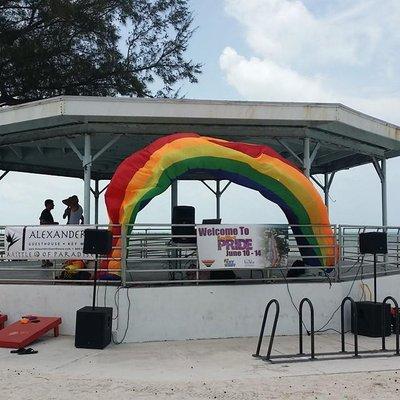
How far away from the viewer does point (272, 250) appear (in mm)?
9414

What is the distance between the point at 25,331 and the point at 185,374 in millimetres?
Answer: 3115

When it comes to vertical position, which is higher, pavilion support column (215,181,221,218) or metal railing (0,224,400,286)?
pavilion support column (215,181,221,218)

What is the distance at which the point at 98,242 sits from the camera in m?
8.24

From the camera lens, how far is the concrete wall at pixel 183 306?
8820 millimetres

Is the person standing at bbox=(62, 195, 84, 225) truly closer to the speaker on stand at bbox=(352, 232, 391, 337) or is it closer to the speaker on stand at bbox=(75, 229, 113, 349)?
the speaker on stand at bbox=(75, 229, 113, 349)

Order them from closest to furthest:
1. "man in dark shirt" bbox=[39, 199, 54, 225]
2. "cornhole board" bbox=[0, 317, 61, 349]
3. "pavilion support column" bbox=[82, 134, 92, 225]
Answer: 1. "cornhole board" bbox=[0, 317, 61, 349]
2. "pavilion support column" bbox=[82, 134, 92, 225]
3. "man in dark shirt" bbox=[39, 199, 54, 225]

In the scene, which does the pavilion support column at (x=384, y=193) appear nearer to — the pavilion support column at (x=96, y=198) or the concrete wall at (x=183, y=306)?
the concrete wall at (x=183, y=306)

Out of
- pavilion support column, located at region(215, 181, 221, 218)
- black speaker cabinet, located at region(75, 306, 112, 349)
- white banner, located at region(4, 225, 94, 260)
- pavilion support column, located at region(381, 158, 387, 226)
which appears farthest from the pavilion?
pavilion support column, located at region(215, 181, 221, 218)

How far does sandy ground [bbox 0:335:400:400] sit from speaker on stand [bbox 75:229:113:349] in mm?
184

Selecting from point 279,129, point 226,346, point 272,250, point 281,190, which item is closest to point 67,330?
point 226,346

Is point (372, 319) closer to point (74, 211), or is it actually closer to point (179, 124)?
point (179, 124)

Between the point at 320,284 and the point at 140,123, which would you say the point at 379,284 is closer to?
the point at 320,284

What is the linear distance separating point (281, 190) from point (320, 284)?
1.87m

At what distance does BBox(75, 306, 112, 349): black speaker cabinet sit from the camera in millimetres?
8203
